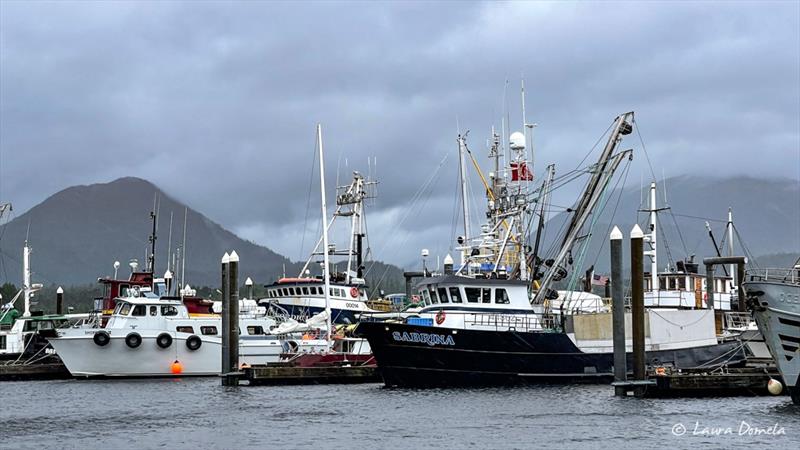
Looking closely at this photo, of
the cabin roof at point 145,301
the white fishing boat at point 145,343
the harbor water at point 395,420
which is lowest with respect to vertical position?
the harbor water at point 395,420

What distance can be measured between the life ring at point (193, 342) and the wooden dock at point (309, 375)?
19.9ft

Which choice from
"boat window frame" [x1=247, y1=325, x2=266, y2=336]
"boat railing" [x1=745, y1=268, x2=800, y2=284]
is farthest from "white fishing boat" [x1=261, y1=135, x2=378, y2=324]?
"boat railing" [x1=745, y1=268, x2=800, y2=284]

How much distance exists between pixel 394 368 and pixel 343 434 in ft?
39.7

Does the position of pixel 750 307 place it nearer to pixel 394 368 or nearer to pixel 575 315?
pixel 575 315

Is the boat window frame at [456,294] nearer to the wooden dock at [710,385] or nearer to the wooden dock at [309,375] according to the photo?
the wooden dock at [309,375]

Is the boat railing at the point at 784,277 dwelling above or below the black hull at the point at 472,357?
above

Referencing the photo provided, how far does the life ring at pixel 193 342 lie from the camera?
52.4m

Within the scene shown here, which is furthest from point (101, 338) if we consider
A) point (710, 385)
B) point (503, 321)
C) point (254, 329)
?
point (710, 385)

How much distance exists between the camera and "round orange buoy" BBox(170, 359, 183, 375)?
5228 cm

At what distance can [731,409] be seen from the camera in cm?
3444

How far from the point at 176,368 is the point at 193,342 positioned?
4.58ft

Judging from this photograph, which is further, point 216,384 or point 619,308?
point 216,384

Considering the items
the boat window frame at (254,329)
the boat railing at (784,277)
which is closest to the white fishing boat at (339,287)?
the boat window frame at (254,329)

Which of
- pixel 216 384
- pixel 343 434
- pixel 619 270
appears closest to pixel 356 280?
pixel 216 384
